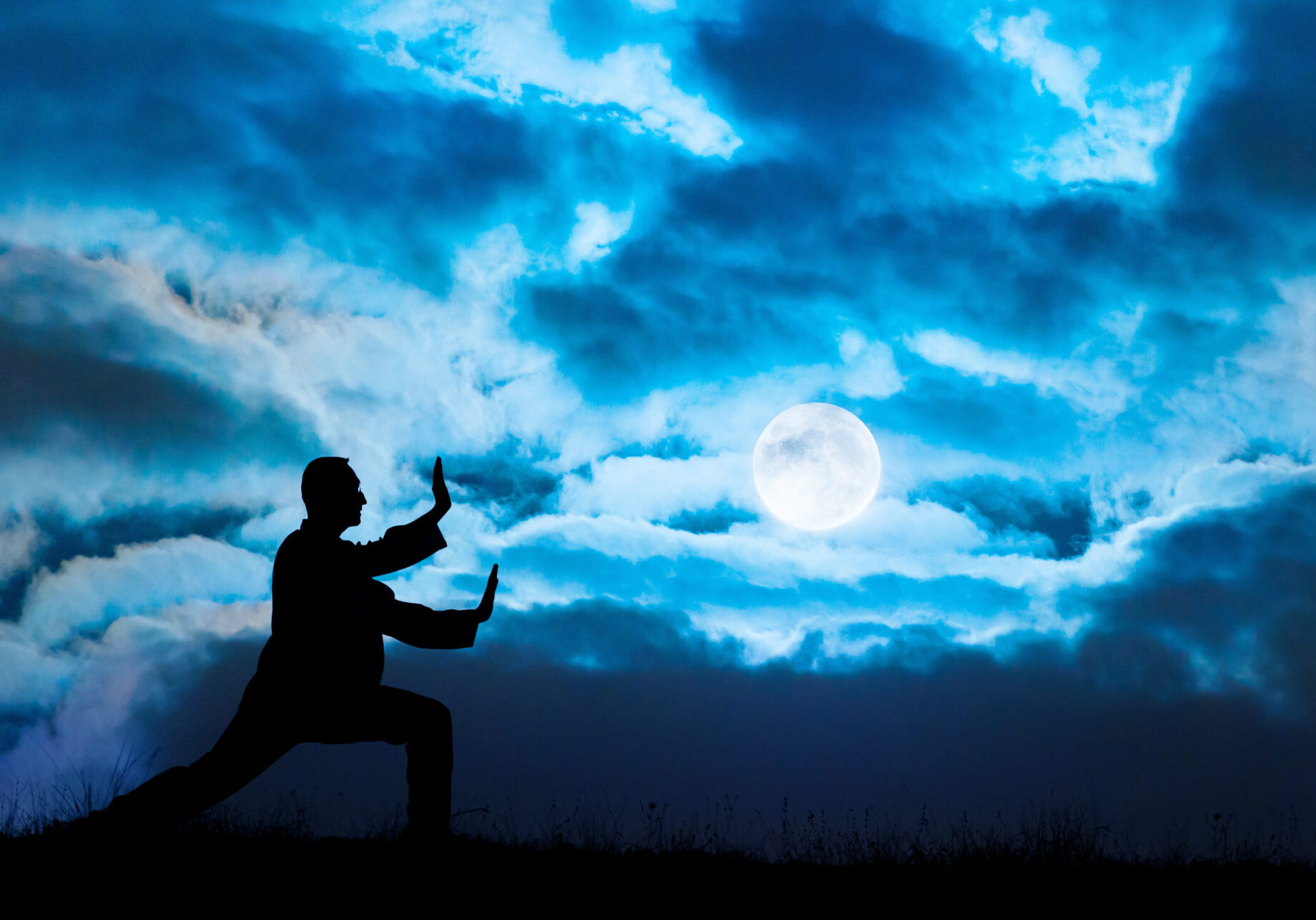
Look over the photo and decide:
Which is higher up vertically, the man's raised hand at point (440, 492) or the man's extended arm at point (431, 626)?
the man's raised hand at point (440, 492)

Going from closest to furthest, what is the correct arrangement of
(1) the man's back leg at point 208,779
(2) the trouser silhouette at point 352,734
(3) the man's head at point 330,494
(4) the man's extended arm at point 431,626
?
(1) the man's back leg at point 208,779 < (2) the trouser silhouette at point 352,734 < (3) the man's head at point 330,494 < (4) the man's extended arm at point 431,626

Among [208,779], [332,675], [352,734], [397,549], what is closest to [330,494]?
[397,549]

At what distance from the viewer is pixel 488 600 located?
652cm

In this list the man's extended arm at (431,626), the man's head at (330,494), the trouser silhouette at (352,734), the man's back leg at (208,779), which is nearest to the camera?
Result: the man's back leg at (208,779)

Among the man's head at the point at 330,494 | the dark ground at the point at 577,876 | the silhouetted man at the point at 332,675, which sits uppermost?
the man's head at the point at 330,494

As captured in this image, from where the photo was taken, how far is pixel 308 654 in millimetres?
5938

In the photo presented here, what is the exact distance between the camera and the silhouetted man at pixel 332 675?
229 inches

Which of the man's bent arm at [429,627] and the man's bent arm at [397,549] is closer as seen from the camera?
the man's bent arm at [397,549]

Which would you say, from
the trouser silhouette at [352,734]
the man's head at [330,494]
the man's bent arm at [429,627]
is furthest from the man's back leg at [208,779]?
the man's head at [330,494]

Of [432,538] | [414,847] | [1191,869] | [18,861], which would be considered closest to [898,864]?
[1191,869]

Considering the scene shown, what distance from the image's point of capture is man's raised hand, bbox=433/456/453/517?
6.14 metres

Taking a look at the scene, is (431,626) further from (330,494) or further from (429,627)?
(330,494)

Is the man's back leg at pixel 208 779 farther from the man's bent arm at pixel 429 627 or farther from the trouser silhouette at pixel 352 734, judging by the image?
the man's bent arm at pixel 429 627

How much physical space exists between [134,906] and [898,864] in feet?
17.9
